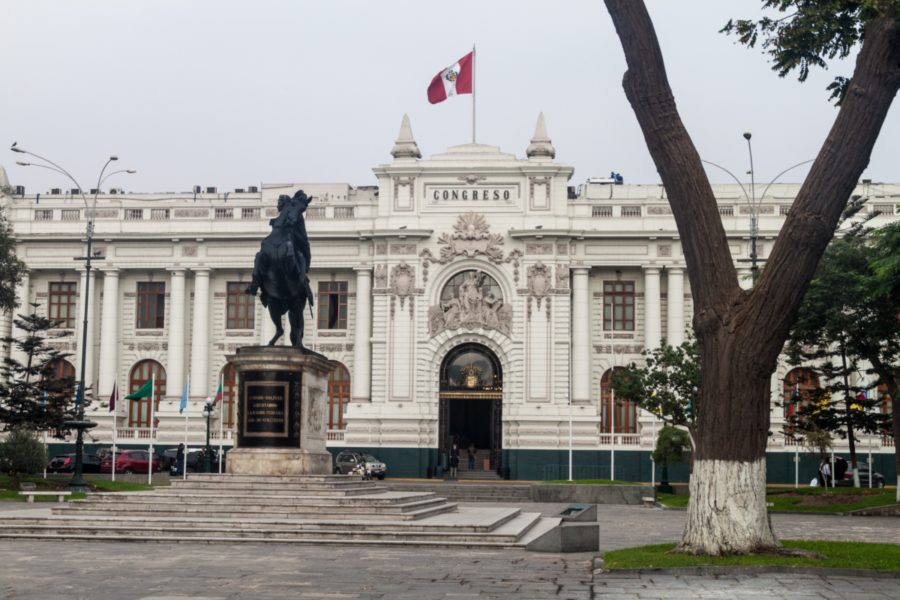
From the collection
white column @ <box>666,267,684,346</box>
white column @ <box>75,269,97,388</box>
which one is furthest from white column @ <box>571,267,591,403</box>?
white column @ <box>75,269,97,388</box>

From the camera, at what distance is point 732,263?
1633 cm

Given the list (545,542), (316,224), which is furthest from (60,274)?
(545,542)

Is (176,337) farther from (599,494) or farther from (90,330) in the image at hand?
(599,494)

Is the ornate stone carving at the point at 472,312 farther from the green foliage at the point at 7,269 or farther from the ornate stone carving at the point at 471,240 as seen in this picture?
the green foliage at the point at 7,269

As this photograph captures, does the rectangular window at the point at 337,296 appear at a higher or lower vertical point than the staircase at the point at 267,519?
higher

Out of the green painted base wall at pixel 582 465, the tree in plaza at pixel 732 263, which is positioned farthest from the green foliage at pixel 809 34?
the green painted base wall at pixel 582 465

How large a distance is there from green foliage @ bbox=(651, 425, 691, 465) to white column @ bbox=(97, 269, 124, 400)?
2714 cm

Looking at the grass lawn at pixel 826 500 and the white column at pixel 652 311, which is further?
the white column at pixel 652 311

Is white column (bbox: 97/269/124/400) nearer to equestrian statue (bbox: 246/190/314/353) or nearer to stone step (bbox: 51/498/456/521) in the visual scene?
equestrian statue (bbox: 246/190/314/353)

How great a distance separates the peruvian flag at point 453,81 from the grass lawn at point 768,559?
3868cm

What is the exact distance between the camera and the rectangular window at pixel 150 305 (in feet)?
203

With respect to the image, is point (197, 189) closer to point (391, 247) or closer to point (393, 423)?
point (391, 247)

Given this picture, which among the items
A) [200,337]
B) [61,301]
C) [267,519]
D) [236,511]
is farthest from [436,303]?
[267,519]

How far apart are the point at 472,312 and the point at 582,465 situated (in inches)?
354
